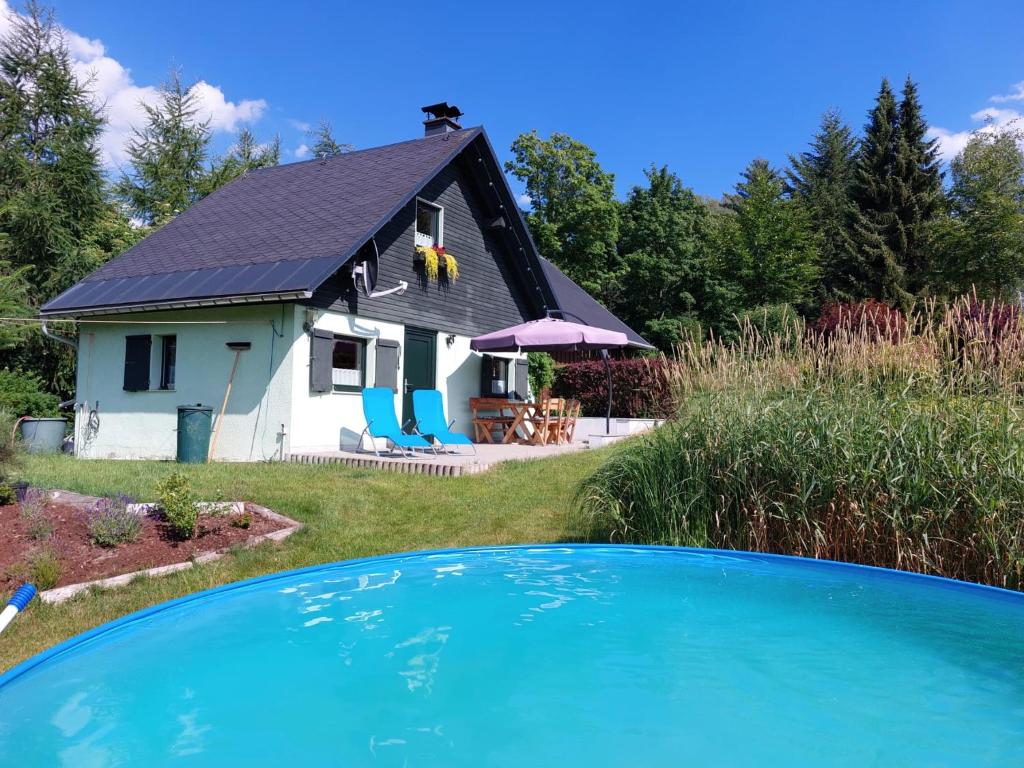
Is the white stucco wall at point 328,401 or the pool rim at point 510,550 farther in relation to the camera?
the white stucco wall at point 328,401

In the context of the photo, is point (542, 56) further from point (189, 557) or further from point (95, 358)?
point (189, 557)

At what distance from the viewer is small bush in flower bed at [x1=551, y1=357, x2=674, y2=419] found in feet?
61.2

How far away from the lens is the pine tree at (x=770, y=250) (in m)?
29.1

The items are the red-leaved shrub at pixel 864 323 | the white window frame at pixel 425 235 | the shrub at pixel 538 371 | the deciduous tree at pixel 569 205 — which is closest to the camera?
the red-leaved shrub at pixel 864 323

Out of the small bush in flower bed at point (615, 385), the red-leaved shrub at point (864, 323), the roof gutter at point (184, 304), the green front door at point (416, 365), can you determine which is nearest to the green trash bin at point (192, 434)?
the roof gutter at point (184, 304)

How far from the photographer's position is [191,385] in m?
10.9

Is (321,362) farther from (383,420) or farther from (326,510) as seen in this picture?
(326,510)

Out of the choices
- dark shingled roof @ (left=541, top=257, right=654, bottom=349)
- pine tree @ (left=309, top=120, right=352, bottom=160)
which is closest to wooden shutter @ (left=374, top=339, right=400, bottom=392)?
dark shingled roof @ (left=541, top=257, right=654, bottom=349)

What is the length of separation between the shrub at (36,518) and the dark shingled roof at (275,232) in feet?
15.6

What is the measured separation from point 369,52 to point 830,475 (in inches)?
493

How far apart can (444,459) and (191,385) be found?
13.9ft

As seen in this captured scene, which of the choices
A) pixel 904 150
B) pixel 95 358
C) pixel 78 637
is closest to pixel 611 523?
pixel 78 637

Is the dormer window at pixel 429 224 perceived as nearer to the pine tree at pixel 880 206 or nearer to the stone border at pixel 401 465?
the stone border at pixel 401 465

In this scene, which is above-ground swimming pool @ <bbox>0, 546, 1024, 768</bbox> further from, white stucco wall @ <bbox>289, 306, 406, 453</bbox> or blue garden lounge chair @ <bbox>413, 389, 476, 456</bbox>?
white stucco wall @ <bbox>289, 306, 406, 453</bbox>
